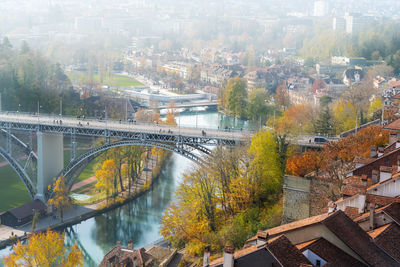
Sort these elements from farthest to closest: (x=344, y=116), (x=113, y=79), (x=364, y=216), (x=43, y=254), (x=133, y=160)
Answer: (x=113, y=79) < (x=344, y=116) < (x=133, y=160) < (x=43, y=254) < (x=364, y=216)

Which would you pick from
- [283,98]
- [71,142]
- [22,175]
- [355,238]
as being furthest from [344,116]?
[355,238]

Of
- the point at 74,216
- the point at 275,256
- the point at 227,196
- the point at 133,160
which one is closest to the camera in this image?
the point at 275,256

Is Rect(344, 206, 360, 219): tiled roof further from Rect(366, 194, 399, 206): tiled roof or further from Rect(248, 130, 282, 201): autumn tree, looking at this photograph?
Rect(248, 130, 282, 201): autumn tree

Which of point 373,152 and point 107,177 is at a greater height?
point 373,152

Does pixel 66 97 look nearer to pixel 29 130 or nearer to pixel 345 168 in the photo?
pixel 29 130

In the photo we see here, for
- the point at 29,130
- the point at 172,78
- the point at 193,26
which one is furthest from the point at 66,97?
the point at 193,26

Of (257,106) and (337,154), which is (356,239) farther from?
(257,106)

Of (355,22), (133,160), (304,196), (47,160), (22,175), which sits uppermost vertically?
(355,22)
